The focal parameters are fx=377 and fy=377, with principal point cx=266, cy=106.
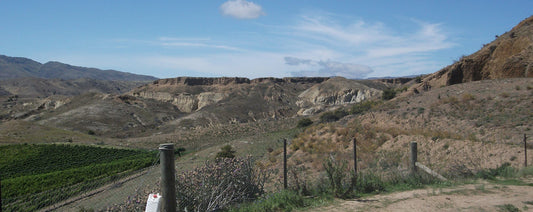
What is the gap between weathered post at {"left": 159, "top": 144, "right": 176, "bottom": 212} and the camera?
16.4 ft

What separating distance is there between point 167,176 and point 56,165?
124ft

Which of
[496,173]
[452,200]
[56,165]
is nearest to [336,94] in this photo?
[56,165]

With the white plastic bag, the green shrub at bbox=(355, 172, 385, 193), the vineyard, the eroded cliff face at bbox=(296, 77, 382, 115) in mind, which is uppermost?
the eroded cliff face at bbox=(296, 77, 382, 115)

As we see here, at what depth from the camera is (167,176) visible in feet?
16.5

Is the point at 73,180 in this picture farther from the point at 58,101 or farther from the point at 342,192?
the point at 58,101

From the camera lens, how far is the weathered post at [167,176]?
500 cm

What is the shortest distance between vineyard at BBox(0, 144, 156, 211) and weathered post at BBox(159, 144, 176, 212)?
19.9 m

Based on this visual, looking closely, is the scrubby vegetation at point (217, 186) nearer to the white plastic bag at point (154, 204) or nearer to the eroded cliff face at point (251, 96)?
the white plastic bag at point (154, 204)

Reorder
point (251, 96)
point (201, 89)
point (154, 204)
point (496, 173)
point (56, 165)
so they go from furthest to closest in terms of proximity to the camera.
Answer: point (201, 89) < point (251, 96) < point (56, 165) < point (496, 173) < point (154, 204)

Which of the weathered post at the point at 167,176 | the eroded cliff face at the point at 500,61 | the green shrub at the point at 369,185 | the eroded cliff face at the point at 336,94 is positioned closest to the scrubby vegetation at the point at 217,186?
the weathered post at the point at 167,176

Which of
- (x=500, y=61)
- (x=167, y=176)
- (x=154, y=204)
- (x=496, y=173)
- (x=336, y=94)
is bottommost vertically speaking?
(x=496, y=173)

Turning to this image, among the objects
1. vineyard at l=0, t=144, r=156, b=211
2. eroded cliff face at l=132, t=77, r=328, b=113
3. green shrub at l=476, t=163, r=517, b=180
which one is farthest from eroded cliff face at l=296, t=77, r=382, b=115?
green shrub at l=476, t=163, r=517, b=180

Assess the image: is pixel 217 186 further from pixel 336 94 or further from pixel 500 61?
pixel 336 94

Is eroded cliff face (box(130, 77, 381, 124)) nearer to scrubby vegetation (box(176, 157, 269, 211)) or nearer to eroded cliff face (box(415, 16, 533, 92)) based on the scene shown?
eroded cliff face (box(415, 16, 533, 92))
